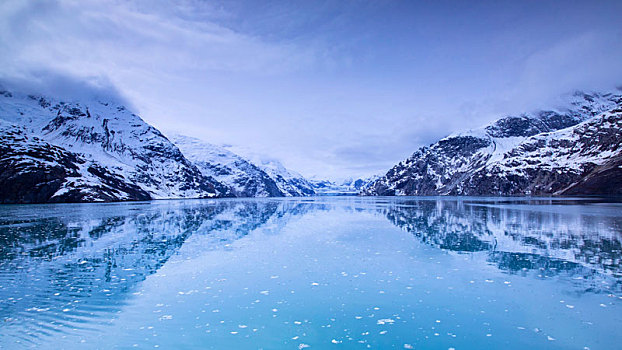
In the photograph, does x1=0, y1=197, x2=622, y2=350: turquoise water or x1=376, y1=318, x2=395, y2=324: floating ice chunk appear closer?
x1=0, y1=197, x2=622, y2=350: turquoise water

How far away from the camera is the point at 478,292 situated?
17531 millimetres

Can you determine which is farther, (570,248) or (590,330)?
(570,248)

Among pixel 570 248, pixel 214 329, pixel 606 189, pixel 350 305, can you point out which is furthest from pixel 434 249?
pixel 606 189

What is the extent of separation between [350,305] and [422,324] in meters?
3.55

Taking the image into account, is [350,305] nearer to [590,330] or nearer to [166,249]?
[590,330]

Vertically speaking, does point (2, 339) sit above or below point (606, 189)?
below

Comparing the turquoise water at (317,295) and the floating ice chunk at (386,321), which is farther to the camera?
the floating ice chunk at (386,321)

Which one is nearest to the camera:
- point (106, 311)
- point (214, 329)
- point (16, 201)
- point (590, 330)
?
point (590, 330)

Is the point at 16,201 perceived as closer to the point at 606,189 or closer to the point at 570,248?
the point at 570,248

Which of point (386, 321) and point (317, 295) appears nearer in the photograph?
point (386, 321)

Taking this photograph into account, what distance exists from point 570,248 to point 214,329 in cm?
2890

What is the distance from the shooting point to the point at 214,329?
13.4 m

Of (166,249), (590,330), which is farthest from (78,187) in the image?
(590,330)

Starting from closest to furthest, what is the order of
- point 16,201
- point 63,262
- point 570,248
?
point 63,262
point 570,248
point 16,201
